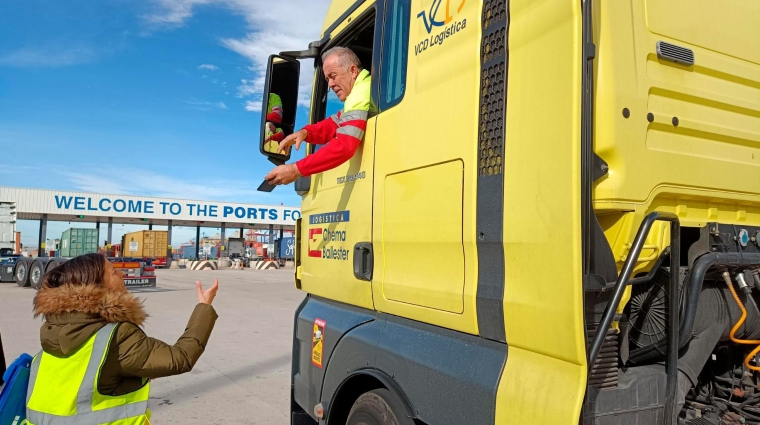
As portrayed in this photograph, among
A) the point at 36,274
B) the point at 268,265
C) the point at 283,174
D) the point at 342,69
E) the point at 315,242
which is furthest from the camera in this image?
the point at 268,265

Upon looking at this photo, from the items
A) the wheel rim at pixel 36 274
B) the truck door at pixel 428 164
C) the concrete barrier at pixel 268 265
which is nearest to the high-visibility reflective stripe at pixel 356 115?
the truck door at pixel 428 164

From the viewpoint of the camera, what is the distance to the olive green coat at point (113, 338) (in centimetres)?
226

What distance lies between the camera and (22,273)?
1852 centimetres

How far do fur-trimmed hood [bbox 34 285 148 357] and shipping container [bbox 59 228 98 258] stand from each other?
3154 cm

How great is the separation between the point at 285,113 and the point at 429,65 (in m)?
1.53

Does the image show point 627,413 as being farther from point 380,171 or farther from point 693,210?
point 380,171

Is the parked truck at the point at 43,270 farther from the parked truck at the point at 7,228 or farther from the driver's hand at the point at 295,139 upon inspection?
the driver's hand at the point at 295,139

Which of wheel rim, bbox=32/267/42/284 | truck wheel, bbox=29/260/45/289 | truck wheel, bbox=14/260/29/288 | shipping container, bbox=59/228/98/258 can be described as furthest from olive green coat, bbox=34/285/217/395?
shipping container, bbox=59/228/98/258

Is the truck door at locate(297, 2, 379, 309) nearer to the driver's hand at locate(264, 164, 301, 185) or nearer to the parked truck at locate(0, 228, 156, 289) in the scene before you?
the driver's hand at locate(264, 164, 301, 185)

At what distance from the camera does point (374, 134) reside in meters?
2.83

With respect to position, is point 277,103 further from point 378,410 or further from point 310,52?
point 378,410

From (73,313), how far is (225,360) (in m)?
5.41

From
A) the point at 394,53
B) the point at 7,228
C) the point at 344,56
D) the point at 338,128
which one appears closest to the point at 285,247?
the point at 7,228

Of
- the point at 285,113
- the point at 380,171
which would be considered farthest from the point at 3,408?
the point at 285,113
